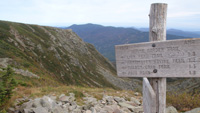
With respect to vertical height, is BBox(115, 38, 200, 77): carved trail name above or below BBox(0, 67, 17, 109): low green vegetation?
above

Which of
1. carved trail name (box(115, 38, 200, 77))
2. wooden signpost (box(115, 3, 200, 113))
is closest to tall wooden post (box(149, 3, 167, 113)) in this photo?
wooden signpost (box(115, 3, 200, 113))

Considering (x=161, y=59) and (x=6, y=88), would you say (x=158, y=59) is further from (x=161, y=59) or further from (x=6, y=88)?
(x=6, y=88)

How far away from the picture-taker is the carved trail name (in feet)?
9.32

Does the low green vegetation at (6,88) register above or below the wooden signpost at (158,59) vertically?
below

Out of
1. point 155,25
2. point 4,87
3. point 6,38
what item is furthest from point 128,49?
point 6,38

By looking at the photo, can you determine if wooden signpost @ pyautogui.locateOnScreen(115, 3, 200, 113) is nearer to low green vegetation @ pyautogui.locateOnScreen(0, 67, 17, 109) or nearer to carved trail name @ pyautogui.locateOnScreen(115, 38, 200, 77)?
carved trail name @ pyautogui.locateOnScreen(115, 38, 200, 77)

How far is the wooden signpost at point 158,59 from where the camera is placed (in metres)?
2.85

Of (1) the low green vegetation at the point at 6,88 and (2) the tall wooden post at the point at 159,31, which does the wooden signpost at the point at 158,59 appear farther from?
(1) the low green vegetation at the point at 6,88

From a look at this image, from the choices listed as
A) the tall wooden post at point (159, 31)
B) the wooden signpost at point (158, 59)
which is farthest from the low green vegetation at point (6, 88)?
A: the tall wooden post at point (159, 31)

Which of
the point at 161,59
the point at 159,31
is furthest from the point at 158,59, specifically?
the point at 159,31

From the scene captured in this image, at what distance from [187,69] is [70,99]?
6786mm

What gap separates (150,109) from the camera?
2.85 m

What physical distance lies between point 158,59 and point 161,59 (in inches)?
2.4

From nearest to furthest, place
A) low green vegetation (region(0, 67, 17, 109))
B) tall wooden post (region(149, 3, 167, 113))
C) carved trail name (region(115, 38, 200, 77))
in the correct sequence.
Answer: carved trail name (region(115, 38, 200, 77)), tall wooden post (region(149, 3, 167, 113)), low green vegetation (region(0, 67, 17, 109))
